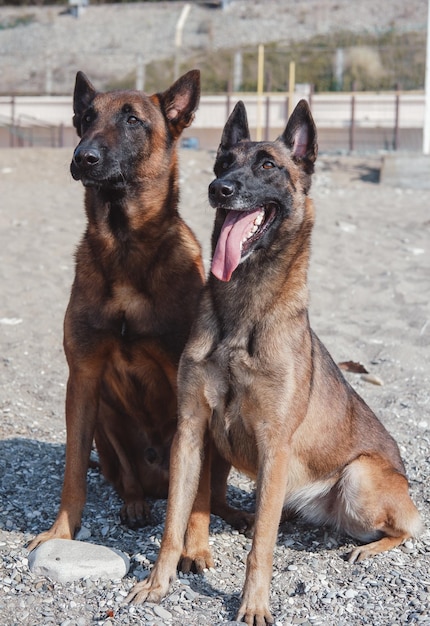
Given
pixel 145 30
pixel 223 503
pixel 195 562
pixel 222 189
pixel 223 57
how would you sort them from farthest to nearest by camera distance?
1. pixel 145 30
2. pixel 223 57
3. pixel 223 503
4. pixel 195 562
5. pixel 222 189

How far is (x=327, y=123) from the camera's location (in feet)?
77.4

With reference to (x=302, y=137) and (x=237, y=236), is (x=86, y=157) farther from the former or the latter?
(x=302, y=137)

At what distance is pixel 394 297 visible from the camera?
29.5 ft

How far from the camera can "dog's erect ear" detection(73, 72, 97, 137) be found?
15.5ft

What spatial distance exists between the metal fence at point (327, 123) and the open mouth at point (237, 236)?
58.3 ft

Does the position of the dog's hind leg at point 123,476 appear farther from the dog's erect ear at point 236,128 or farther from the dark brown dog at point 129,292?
the dog's erect ear at point 236,128

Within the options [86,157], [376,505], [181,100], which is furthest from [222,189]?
[376,505]

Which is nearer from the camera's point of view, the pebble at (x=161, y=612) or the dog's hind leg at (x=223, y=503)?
the pebble at (x=161, y=612)

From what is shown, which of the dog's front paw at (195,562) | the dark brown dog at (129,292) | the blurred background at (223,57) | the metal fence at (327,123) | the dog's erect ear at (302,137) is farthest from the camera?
the blurred background at (223,57)

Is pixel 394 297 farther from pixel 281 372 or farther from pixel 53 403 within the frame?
pixel 281 372

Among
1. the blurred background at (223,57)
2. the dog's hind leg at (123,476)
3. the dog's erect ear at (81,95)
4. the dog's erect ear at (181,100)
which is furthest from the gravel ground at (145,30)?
the dog's hind leg at (123,476)

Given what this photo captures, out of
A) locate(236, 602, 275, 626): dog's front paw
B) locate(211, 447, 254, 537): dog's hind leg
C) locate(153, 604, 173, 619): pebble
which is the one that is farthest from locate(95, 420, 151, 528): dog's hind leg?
locate(236, 602, 275, 626): dog's front paw

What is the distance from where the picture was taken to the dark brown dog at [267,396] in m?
3.76

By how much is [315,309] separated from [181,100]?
4249 millimetres
